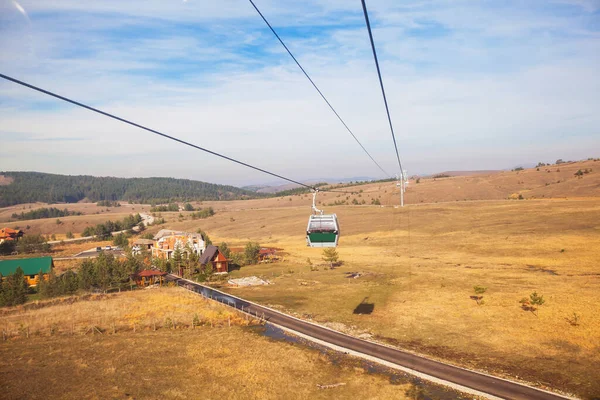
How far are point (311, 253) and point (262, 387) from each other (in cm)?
6547

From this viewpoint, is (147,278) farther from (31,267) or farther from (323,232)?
(323,232)

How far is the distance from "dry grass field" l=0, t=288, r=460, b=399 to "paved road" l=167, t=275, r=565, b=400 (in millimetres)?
2130

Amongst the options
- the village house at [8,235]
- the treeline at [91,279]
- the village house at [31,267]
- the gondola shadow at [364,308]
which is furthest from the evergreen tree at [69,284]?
the village house at [8,235]

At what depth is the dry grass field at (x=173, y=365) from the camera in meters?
25.3

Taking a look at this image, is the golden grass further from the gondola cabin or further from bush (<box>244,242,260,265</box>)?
the gondola cabin

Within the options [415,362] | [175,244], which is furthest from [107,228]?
[415,362]

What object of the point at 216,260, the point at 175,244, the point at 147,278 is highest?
the point at 175,244

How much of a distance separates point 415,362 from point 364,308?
49.3ft

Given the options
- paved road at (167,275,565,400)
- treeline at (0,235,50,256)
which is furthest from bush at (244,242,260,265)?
treeline at (0,235,50,256)

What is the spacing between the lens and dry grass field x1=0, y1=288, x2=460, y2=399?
25312 mm

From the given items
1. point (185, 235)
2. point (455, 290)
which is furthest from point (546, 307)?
point (185, 235)

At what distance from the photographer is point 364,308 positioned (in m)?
44.4

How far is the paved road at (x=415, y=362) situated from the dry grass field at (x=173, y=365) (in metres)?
2.13

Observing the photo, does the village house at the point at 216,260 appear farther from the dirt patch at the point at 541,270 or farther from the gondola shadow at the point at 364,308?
the dirt patch at the point at 541,270
